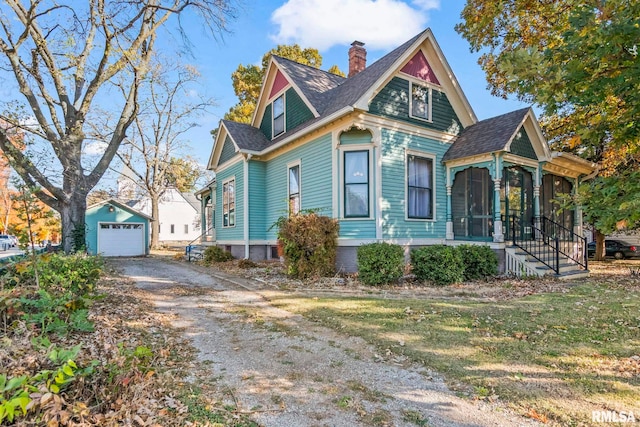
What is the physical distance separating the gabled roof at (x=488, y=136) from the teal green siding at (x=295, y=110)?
17.0 ft

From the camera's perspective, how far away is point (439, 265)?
360 inches

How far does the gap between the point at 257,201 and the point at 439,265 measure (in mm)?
8373

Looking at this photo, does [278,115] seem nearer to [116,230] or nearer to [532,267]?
[532,267]

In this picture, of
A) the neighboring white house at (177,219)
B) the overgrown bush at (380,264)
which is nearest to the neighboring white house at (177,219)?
the neighboring white house at (177,219)

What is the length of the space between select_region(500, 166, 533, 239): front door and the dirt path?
9.34 metres

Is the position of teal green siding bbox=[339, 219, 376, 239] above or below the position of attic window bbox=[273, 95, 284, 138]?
below

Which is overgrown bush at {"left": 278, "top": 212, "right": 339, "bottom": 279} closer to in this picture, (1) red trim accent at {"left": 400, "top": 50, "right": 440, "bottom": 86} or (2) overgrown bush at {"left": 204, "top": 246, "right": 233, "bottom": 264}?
(1) red trim accent at {"left": 400, "top": 50, "right": 440, "bottom": 86}

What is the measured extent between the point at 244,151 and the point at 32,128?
682cm

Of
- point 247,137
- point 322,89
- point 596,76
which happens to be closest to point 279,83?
point 322,89

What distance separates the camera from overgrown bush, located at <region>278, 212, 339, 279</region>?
9547 mm

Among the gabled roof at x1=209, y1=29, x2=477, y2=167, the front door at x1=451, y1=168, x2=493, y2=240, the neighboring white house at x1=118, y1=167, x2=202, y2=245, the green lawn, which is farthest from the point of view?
the neighboring white house at x1=118, y1=167, x2=202, y2=245

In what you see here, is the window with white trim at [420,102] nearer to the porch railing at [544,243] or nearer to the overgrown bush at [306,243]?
the porch railing at [544,243]

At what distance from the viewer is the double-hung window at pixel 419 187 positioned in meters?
11.3

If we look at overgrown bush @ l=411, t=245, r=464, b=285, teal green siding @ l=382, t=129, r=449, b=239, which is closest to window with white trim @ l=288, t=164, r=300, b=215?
teal green siding @ l=382, t=129, r=449, b=239
